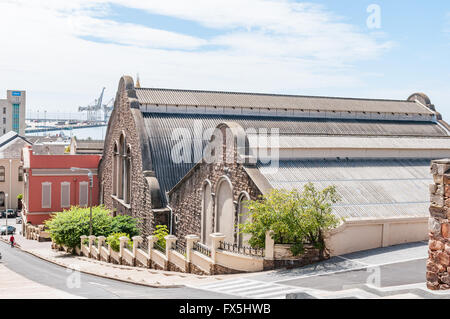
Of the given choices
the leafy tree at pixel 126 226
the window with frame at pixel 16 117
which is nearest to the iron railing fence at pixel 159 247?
the leafy tree at pixel 126 226

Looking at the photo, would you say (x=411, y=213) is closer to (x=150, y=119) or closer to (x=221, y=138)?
(x=221, y=138)

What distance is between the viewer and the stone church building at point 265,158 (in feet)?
67.6

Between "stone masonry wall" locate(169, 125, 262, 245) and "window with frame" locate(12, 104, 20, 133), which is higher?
"window with frame" locate(12, 104, 20, 133)

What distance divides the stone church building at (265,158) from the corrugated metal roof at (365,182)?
0.20 ft

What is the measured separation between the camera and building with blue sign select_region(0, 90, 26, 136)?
14388cm

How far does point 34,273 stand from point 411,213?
20.3 meters

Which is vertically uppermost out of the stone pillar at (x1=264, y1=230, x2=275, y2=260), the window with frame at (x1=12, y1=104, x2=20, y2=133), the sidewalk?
the window with frame at (x1=12, y1=104, x2=20, y2=133)

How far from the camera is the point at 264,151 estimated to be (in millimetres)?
22109

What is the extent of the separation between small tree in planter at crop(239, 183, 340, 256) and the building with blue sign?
141 metres

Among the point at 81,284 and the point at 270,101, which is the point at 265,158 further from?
the point at 270,101

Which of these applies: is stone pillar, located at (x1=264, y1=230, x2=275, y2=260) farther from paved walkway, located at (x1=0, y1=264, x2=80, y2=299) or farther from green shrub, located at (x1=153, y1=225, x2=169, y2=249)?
green shrub, located at (x1=153, y1=225, x2=169, y2=249)

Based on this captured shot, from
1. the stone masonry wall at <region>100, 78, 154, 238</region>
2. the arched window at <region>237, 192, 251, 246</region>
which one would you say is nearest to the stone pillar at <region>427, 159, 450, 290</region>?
the arched window at <region>237, 192, 251, 246</region>

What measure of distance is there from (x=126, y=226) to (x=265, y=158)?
16.4 meters

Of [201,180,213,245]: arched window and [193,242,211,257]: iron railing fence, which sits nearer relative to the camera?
[193,242,211,257]: iron railing fence
